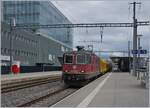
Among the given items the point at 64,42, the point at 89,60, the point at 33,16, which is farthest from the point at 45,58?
the point at 89,60

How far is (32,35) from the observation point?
84688 millimetres

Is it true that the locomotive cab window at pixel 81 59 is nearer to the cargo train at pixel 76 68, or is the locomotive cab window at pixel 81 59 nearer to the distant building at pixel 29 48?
the cargo train at pixel 76 68

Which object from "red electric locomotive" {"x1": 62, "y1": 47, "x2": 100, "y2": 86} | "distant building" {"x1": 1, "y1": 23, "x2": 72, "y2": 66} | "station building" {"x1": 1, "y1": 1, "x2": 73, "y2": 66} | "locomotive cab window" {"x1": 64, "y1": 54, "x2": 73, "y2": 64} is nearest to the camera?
"red electric locomotive" {"x1": 62, "y1": 47, "x2": 100, "y2": 86}

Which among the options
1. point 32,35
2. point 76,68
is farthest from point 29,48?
point 76,68

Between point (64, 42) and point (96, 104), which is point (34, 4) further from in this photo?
point (96, 104)

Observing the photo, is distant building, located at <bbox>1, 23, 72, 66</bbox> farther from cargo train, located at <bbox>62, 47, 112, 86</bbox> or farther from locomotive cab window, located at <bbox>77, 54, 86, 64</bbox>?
locomotive cab window, located at <bbox>77, 54, 86, 64</bbox>

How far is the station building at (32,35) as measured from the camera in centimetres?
7269

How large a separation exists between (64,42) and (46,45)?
64.3 ft

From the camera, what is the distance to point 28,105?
16516 millimetres

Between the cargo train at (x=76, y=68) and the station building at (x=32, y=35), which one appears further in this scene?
the station building at (x=32, y=35)

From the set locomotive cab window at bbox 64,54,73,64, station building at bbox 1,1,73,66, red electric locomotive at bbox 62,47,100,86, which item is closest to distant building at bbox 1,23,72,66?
station building at bbox 1,1,73,66

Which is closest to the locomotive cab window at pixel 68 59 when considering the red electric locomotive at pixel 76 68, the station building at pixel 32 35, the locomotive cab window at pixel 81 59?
the red electric locomotive at pixel 76 68

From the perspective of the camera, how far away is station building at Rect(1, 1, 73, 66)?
72.7m

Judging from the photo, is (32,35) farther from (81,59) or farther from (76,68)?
(76,68)
